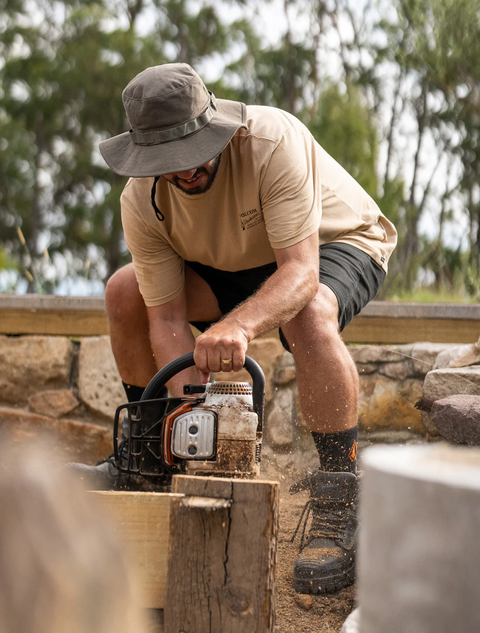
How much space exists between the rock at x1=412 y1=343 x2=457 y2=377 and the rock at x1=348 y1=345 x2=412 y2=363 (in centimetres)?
4

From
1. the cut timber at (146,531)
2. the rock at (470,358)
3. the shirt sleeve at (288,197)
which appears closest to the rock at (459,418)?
the rock at (470,358)

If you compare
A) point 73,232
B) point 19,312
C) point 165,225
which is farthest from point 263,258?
point 73,232

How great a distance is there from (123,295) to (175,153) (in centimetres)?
71

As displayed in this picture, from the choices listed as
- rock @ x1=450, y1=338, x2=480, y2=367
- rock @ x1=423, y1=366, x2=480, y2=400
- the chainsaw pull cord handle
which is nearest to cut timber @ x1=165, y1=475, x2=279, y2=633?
the chainsaw pull cord handle

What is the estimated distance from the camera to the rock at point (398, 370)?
294 cm

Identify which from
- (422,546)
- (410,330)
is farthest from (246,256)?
(422,546)

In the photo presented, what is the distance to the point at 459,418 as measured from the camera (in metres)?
2.17

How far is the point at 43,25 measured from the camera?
13398 mm

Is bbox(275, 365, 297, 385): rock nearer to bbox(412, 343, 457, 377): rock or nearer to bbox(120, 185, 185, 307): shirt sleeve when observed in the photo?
bbox(412, 343, 457, 377): rock

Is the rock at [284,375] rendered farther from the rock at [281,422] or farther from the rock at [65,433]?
the rock at [65,433]

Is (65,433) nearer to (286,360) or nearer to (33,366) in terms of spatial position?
(33,366)

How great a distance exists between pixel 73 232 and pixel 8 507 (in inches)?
474

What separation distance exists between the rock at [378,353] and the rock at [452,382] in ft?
1.21

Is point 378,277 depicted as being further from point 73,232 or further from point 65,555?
point 73,232
